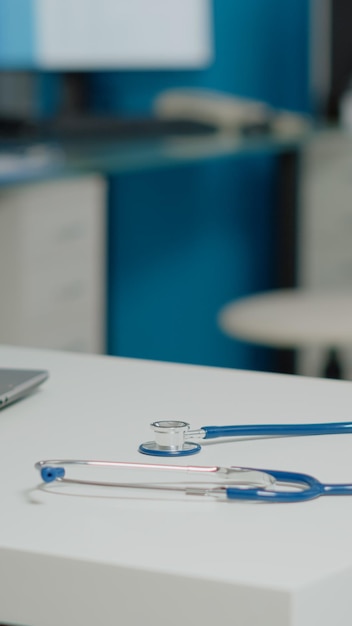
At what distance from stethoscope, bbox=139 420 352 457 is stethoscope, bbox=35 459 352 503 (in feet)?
0.13

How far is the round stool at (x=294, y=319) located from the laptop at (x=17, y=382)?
159cm

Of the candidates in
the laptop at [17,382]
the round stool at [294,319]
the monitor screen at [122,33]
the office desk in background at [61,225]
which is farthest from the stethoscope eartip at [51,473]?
the monitor screen at [122,33]

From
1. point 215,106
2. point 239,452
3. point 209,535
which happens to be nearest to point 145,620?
point 209,535

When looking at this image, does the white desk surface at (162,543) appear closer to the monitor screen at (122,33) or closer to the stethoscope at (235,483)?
the stethoscope at (235,483)

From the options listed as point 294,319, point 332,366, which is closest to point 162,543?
point 294,319

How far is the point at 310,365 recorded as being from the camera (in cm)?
351

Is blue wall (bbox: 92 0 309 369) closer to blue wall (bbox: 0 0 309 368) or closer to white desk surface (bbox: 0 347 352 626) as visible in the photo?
blue wall (bbox: 0 0 309 368)

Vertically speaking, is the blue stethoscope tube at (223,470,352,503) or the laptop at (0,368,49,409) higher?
the laptop at (0,368,49,409)

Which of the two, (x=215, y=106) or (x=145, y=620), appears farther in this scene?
(x=215, y=106)

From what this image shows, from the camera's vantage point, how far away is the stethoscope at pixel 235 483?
0.57 meters

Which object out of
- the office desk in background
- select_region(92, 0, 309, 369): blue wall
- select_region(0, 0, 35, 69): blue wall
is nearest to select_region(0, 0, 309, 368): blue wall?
select_region(92, 0, 309, 369): blue wall

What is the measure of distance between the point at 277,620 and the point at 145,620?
6cm

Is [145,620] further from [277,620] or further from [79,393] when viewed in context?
[79,393]

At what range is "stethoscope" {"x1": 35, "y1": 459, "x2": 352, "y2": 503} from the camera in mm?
568
